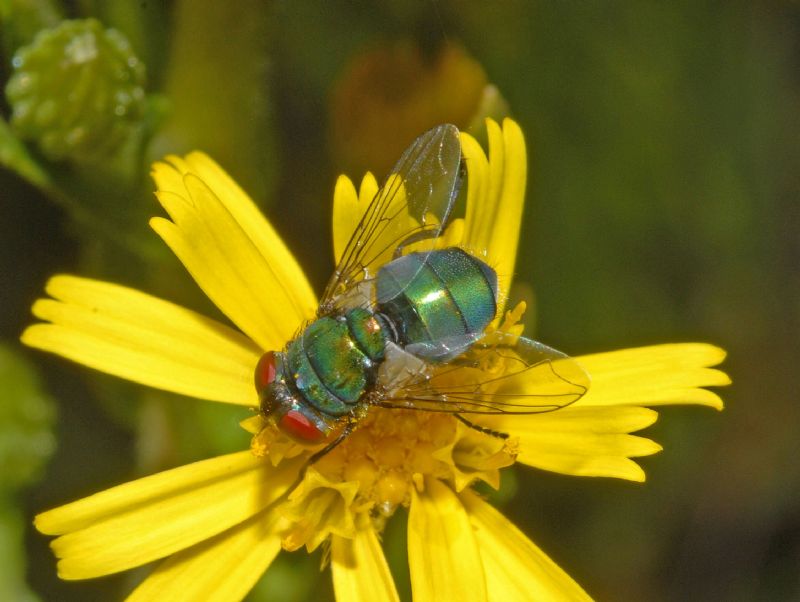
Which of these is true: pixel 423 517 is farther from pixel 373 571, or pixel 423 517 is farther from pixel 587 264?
pixel 587 264

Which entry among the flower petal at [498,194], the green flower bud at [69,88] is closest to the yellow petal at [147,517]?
the flower petal at [498,194]

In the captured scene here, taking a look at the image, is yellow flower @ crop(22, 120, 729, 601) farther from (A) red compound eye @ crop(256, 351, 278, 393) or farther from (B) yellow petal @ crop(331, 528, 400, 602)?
(A) red compound eye @ crop(256, 351, 278, 393)

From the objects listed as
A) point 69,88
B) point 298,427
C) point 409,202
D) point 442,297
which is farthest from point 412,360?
point 69,88

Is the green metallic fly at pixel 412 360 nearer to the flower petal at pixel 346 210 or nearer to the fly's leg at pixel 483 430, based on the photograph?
the fly's leg at pixel 483 430

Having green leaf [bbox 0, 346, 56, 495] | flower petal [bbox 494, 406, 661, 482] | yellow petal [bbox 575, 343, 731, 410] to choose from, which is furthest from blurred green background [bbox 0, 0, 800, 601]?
flower petal [bbox 494, 406, 661, 482]

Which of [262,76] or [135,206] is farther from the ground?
[262,76]

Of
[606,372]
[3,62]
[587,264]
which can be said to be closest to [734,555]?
[587,264]
